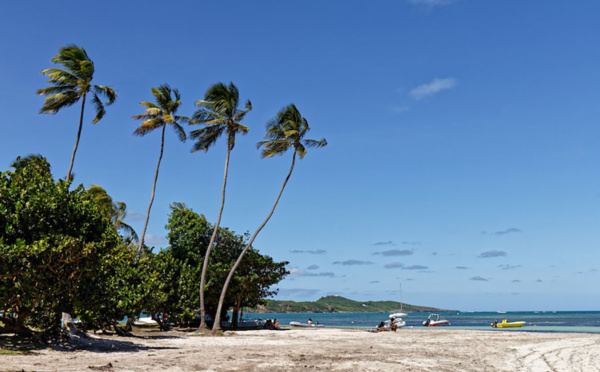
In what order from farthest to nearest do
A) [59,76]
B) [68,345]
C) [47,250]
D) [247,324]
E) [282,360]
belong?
[247,324]
[59,76]
[68,345]
[282,360]
[47,250]

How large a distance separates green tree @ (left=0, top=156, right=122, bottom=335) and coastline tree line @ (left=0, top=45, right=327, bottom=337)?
36mm

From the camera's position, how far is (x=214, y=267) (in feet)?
122

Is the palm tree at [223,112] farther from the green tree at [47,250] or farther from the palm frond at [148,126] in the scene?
the green tree at [47,250]

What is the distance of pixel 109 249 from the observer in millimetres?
18281

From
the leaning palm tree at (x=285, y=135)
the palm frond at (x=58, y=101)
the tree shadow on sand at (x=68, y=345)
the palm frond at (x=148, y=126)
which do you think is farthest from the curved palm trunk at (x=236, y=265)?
the palm frond at (x=58, y=101)

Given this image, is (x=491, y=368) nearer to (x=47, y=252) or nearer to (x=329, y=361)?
(x=329, y=361)

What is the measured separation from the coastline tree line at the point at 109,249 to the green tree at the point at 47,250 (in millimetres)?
36

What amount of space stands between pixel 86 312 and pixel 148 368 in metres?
6.77

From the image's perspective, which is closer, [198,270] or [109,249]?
[109,249]

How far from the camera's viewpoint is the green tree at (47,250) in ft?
49.4

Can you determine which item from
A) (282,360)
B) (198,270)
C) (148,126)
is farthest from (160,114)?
(282,360)

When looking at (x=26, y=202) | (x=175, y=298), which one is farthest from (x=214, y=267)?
(x=26, y=202)

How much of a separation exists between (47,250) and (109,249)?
121 inches

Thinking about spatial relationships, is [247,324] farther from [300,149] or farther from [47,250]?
[47,250]
